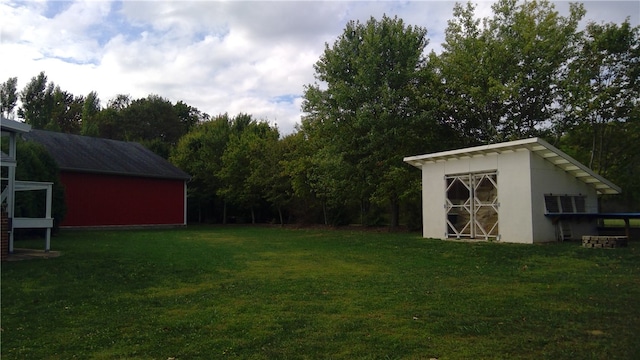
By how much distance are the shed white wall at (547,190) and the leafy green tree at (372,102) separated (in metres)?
6.82

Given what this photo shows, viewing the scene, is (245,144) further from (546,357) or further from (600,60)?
(546,357)

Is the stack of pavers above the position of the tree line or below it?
below

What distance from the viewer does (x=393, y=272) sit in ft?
30.8

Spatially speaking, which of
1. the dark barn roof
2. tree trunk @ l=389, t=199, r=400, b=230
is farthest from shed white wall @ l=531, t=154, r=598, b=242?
the dark barn roof

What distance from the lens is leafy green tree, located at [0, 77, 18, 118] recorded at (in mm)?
44469

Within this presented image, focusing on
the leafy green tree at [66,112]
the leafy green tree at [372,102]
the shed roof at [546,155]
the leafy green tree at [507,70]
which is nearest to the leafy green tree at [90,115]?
the leafy green tree at [66,112]

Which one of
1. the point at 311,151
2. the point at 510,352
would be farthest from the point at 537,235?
the point at 311,151

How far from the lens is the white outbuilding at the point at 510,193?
15.3 meters

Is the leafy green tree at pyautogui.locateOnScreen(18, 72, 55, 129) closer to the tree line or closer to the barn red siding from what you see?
the barn red siding

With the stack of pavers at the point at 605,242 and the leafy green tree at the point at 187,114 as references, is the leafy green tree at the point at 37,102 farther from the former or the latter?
the stack of pavers at the point at 605,242

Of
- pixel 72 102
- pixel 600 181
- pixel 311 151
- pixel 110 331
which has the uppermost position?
pixel 72 102

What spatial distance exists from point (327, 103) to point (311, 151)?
18.1 feet

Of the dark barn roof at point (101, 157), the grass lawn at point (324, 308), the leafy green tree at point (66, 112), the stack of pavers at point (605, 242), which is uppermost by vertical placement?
the leafy green tree at point (66, 112)

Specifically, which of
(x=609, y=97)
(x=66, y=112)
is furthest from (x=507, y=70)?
(x=66, y=112)
